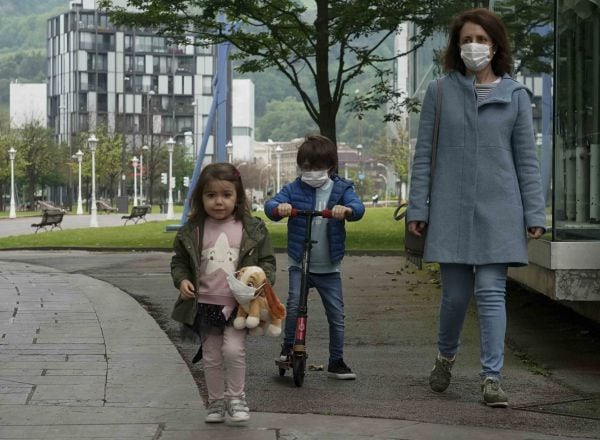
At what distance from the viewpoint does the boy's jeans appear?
6.96m

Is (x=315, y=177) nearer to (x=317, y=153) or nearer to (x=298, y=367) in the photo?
(x=317, y=153)

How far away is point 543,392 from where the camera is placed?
6.50 m

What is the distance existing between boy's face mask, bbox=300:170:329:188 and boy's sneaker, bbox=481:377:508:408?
1.45 m

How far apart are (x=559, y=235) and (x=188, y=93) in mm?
135033

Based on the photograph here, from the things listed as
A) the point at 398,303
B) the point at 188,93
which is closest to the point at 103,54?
the point at 188,93

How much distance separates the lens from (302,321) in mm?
6699

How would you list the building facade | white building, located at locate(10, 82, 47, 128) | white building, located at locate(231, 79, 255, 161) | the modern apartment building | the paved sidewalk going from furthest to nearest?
white building, located at locate(231, 79, 255, 161) → white building, located at locate(10, 82, 47, 128) → the modern apartment building → the building facade → the paved sidewalk

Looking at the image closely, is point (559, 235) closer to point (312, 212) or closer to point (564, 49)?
point (564, 49)

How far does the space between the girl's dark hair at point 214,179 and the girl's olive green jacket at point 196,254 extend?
4cm

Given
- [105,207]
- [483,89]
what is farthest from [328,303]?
[105,207]

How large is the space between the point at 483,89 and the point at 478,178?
1.47ft

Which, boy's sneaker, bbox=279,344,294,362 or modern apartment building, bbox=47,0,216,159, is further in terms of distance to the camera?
modern apartment building, bbox=47,0,216,159

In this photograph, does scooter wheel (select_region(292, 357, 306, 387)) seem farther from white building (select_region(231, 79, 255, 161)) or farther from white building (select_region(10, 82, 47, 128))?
white building (select_region(231, 79, 255, 161))

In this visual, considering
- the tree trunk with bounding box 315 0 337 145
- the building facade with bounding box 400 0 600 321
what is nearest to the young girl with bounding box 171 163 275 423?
the building facade with bounding box 400 0 600 321
